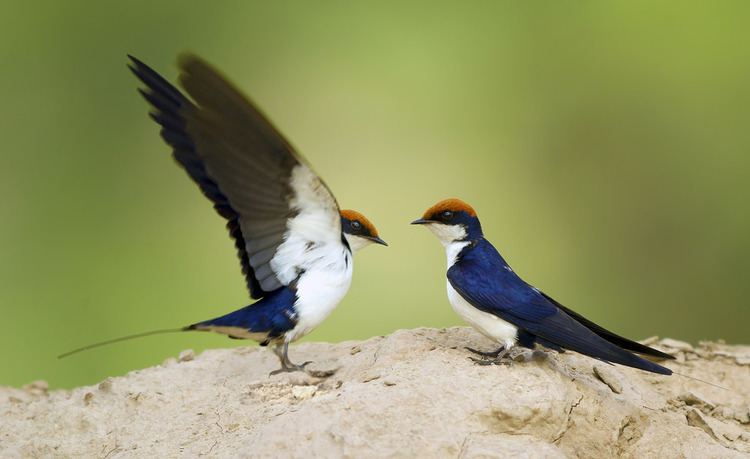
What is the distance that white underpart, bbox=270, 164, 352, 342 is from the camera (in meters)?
3.36

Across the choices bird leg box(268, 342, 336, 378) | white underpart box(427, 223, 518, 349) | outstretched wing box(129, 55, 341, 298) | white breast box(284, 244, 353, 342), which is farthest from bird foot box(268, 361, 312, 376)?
white underpart box(427, 223, 518, 349)

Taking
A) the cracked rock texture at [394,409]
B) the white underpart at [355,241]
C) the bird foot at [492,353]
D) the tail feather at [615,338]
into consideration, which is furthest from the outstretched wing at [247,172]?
the tail feather at [615,338]

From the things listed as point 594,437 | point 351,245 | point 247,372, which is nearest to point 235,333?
point 247,372

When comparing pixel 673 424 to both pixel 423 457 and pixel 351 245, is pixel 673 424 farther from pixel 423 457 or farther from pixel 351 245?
pixel 351 245

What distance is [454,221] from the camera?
3.38 m

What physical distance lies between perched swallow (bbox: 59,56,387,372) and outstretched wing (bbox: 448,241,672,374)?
1.67 feet

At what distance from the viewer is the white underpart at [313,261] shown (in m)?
3.36

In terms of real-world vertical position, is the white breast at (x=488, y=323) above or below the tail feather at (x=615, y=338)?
above

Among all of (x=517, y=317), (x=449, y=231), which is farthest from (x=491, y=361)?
(x=449, y=231)

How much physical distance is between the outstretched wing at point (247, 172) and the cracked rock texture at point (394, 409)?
0.46 meters

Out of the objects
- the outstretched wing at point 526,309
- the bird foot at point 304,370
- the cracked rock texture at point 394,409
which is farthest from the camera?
the bird foot at point 304,370

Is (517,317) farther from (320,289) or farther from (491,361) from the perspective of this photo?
(320,289)

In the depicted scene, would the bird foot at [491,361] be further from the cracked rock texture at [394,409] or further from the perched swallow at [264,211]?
the perched swallow at [264,211]

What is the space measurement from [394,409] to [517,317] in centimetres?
59
